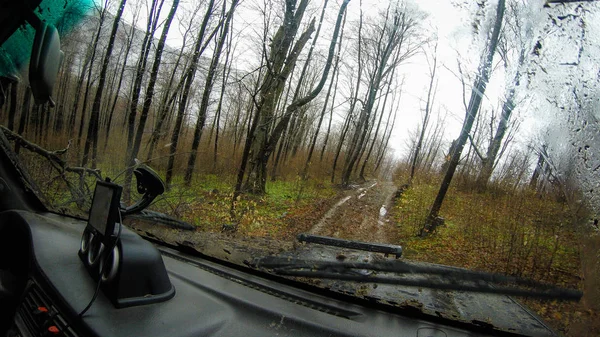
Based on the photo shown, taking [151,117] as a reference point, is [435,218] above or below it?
below

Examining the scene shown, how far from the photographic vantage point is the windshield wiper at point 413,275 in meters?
1.54

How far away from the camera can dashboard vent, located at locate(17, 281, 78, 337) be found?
1.20 meters

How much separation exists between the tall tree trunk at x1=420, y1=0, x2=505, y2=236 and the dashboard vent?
233cm

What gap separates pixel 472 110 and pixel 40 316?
284cm

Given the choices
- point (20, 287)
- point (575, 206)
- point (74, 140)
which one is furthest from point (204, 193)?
point (575, 206)

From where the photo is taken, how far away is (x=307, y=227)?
2.76 meters

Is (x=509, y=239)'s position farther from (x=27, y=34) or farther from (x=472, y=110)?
(x=27, y=34)

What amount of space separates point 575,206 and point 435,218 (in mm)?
1269

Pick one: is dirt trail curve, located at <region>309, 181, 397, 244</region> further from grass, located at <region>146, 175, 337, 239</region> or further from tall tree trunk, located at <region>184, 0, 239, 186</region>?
tall tree trunk, located at <region>184, 0, 239, 186</region>

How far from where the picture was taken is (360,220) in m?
2.86

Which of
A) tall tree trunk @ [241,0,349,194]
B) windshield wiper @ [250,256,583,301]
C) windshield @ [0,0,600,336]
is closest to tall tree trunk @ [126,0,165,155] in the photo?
windshield @ [0,0,600,336]

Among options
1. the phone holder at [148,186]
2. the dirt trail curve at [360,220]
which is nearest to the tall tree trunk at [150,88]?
the phone holder at [148,186]

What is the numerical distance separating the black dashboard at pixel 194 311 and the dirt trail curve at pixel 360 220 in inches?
36.3

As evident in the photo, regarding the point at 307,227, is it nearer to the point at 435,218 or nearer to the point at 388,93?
the point at 435,218
